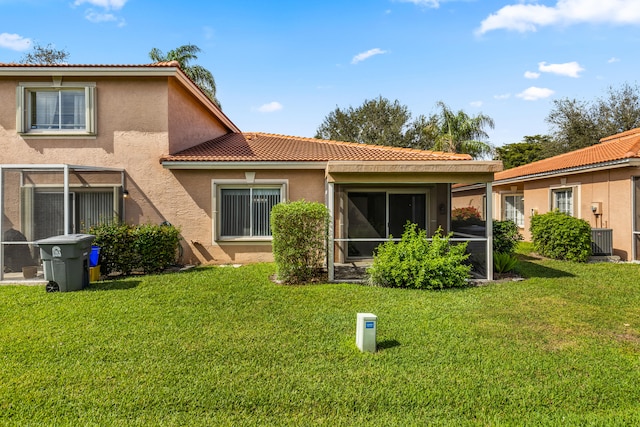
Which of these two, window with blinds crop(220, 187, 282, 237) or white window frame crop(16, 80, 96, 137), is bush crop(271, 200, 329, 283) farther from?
white window frame crop(16, 80, 96, 137)

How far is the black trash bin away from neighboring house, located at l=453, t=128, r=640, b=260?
1034 centimetres

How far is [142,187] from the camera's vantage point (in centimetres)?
1153

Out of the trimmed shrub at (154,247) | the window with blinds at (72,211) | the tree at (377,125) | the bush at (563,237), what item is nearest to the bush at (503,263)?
the bush at (563,237)

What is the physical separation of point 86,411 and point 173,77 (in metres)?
10.6

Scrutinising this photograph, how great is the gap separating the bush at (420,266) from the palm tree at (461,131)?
21518mm

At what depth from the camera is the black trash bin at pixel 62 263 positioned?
7996 mm

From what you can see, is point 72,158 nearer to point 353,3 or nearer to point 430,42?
point 353,3

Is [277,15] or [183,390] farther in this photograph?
[277,15]

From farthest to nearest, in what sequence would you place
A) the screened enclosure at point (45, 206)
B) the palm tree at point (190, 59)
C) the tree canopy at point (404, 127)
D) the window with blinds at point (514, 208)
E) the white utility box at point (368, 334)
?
the tree canopy at point (404, 127)
the palm tree at point (190, 59)
the window with blinds at point (514, 208)
the screened enclosure at point (45, 206)
the white utility box at point (368, 334)

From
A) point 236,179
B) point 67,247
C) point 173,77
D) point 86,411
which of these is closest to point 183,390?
point 86,411

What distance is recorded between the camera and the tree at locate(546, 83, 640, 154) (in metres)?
31.8

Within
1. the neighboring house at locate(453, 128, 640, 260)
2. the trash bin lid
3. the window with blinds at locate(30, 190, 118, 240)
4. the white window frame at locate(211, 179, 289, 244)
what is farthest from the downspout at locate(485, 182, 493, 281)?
the window with blinds at locate(30, 190, 118, 240)

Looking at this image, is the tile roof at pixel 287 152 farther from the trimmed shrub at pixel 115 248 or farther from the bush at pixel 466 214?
the trimmed shrub at pixel 115 248

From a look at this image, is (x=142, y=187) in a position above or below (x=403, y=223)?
above
